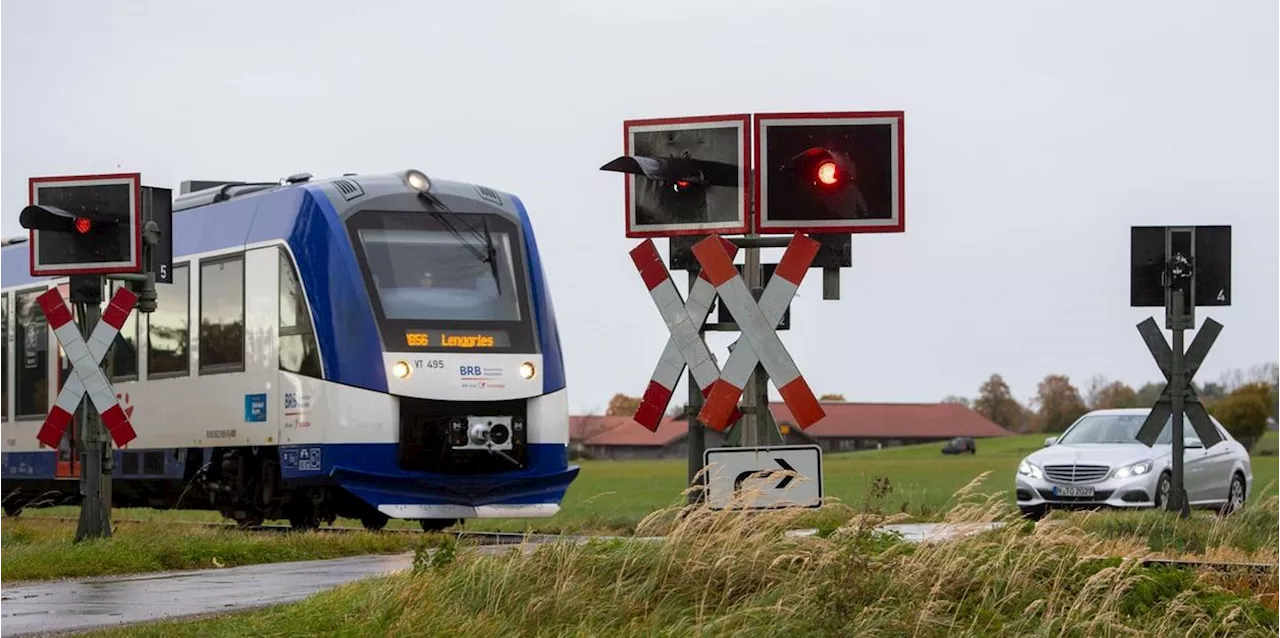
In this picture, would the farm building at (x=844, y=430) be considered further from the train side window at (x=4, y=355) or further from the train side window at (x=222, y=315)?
the train side window at (x=222, y=315)

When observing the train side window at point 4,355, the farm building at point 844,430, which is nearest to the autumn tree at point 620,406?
the farm building at point 844,430

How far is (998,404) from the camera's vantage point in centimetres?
17000

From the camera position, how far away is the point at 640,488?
54.6 m

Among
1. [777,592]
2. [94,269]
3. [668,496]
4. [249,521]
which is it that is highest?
[94,269]

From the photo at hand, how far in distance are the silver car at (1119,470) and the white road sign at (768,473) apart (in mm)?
13812

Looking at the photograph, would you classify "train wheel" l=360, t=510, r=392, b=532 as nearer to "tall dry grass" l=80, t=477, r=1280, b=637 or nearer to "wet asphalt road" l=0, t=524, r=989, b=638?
"wet asphalt road" l=0, t=524, r=989, b=638

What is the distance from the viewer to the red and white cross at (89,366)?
17719mm

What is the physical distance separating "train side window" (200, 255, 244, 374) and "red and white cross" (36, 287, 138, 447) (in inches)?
123

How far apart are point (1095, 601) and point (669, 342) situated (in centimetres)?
272

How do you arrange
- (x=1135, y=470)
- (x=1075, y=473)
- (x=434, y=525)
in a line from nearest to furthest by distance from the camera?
(x=434, y=525) < (x=1135, y=470) < (x=1075, y=473)

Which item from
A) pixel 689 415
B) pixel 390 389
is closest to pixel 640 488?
pixel 390 389

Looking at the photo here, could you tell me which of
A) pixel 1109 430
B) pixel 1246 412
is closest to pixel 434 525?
pixel 1109 430

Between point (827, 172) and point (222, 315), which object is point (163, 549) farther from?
point (827, 172)

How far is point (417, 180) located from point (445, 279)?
1.13 meters
